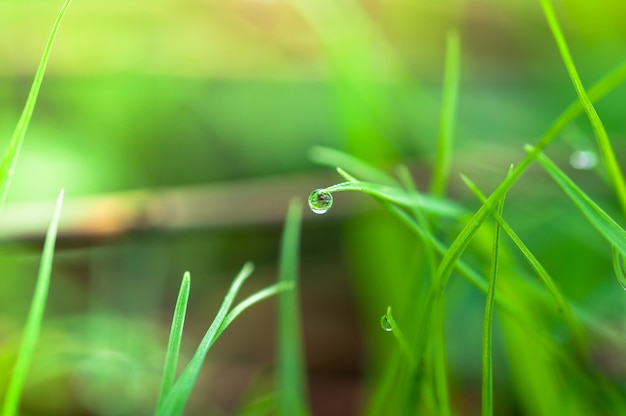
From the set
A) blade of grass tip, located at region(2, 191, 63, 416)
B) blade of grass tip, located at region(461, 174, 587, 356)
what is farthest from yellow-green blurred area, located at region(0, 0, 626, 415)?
blade of grass tip, located at region(2, 191, 63, 416)

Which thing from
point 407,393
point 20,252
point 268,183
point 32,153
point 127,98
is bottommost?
point 407,393

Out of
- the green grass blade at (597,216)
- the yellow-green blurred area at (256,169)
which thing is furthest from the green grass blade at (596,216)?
the yellow-green blurred area at (256,169)

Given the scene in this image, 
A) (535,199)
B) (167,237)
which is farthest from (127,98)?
(535,199)

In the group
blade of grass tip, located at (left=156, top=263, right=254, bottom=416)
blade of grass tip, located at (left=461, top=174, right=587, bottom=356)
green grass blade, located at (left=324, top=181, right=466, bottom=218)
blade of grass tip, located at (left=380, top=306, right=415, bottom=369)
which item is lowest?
blade of grass tip, located at (left=156, top=263, right=254, bottom=416)

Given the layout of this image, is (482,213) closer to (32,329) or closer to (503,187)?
(503,187)

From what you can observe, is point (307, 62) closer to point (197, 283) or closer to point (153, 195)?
point (197, 283)

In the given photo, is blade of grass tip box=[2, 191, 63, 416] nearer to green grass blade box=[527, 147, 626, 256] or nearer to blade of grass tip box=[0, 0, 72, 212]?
blade of grass tip box=[0, 0, 72, 212]

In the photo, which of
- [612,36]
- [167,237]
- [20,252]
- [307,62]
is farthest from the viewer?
[307,62]

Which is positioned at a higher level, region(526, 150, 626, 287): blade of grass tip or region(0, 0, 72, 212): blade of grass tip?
region(0, 0, 72, 212): blade of grass tip

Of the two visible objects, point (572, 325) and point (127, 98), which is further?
point (127, 98)
